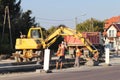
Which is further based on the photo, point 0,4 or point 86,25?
point 86,25

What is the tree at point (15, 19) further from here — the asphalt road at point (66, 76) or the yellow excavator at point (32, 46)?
the asphalt road at point (66, 76)

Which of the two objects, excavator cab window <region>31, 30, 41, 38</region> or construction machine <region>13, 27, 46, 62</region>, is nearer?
construction machine <region>13, 27, 46, 62</region>

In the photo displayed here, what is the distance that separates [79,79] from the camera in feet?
66.7

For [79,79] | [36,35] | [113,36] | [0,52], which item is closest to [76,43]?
[0,52]

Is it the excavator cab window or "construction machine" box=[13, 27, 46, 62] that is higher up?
the excavator cab window

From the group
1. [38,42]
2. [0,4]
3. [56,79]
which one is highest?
[0,4]

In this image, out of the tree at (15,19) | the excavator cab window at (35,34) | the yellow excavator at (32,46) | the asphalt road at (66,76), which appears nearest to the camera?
the asphalt road at (66,76)

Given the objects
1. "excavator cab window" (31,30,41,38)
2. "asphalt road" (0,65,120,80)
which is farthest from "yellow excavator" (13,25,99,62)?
"asphalt road" (0,65,120,80)

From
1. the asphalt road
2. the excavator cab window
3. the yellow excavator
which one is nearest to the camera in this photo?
the asphalt road

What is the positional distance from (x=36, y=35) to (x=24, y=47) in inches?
66.6

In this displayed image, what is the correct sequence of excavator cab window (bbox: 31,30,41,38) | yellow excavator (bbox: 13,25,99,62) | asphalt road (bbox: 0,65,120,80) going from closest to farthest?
asphalt road (bbox: 0,65,120,80) < yellow excavator (bbox: 13,25,99,62) < excavator cab window (bbox: 31,30,41,38)

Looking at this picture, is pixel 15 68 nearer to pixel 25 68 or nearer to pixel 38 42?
pixel 25 68

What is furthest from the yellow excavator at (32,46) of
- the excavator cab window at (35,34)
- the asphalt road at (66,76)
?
the asphalt road at (66,76)

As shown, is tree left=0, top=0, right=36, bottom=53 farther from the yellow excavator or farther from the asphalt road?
the asphalt road
